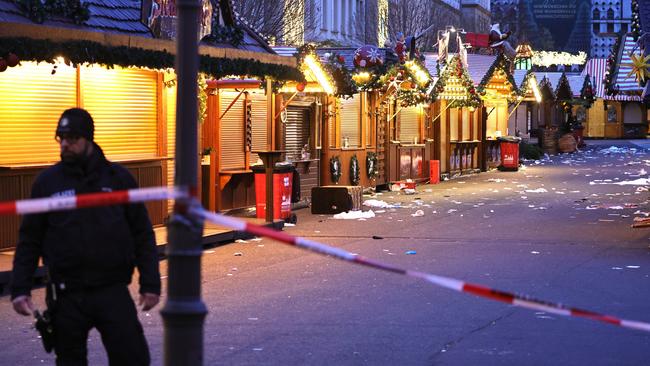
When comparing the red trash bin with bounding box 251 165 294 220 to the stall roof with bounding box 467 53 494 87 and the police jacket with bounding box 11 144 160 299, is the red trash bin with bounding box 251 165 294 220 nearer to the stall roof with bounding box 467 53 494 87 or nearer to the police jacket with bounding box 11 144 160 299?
the police jacket with bounding box 11 144 160 299

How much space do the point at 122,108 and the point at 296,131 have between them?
8.74 m

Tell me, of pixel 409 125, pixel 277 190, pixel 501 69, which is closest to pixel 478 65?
pixel 501 69

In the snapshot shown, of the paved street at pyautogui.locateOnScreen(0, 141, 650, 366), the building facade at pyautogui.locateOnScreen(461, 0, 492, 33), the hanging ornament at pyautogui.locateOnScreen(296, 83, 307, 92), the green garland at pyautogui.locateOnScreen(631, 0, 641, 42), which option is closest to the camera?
the paved street at pyautogui.locateOnScreen(0, 141, 650, 366)

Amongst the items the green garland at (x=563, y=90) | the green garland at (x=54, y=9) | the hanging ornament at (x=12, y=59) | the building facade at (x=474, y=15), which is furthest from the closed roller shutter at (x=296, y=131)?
the building facade at (x=474, y=15)

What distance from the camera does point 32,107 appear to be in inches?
623

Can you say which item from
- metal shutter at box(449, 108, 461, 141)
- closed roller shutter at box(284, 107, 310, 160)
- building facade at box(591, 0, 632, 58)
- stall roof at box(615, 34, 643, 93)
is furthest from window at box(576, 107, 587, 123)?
building facade at box(591, 0, 632, 58)

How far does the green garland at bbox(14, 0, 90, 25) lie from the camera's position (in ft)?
48.0

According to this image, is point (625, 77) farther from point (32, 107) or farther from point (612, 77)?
point (32, 107)

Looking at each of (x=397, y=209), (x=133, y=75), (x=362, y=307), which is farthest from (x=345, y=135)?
(x=362, y=307)

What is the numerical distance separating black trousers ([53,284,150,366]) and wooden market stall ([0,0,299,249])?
25.9 feet

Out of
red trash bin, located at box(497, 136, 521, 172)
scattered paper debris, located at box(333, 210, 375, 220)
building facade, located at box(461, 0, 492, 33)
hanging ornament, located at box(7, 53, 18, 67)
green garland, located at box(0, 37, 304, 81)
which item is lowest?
scattered paper debris, located at box(333, 210, 375, 220)

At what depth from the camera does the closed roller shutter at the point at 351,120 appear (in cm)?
2981

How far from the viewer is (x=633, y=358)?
927 centimetres

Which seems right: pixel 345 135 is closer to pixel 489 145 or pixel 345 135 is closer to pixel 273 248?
pixel 273 248
